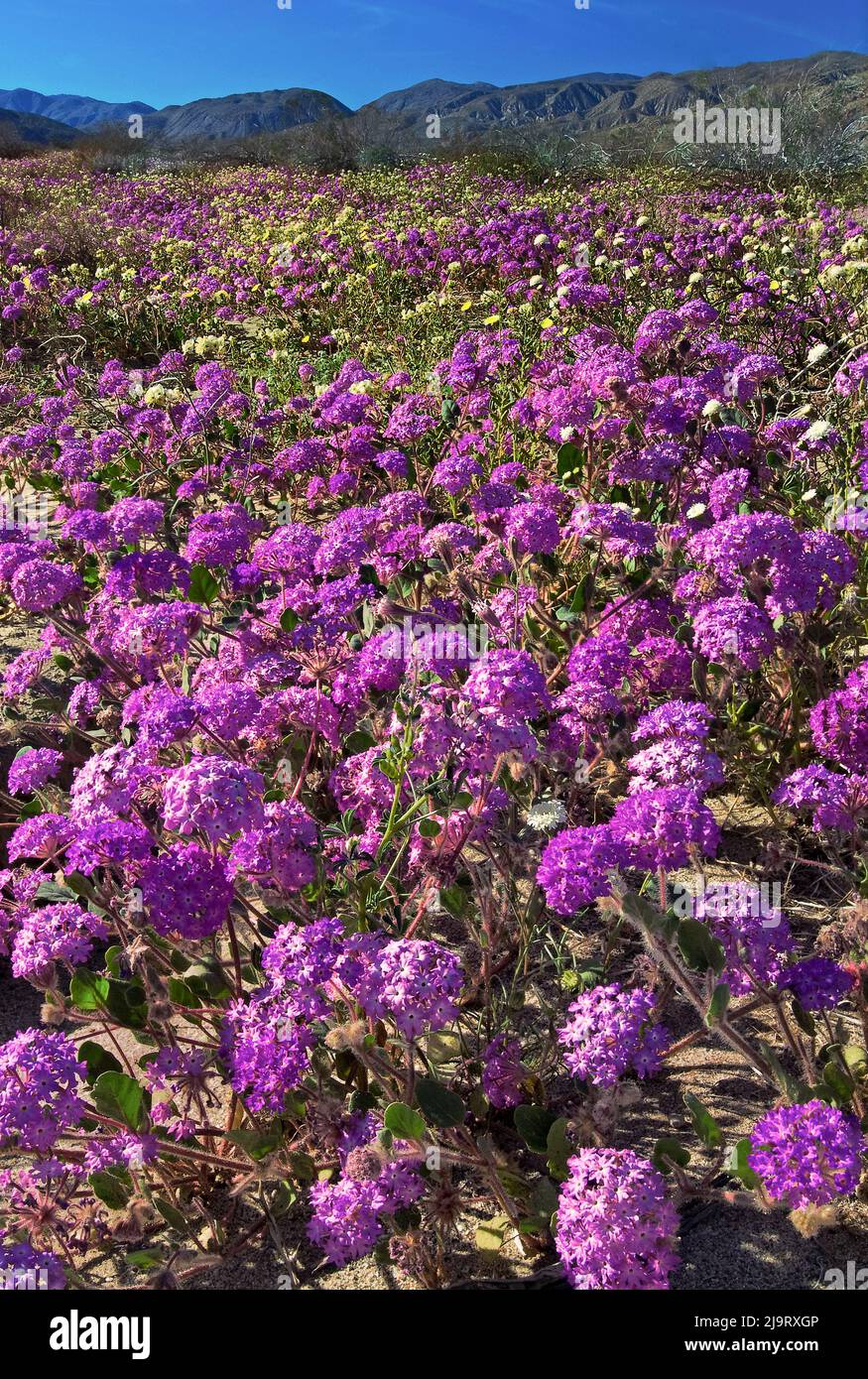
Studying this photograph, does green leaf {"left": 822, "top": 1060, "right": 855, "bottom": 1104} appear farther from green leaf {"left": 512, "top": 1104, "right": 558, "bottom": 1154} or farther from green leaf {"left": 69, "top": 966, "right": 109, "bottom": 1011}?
green leaf {"left": 69, "top": 966, "right": 109, "bottom": 1011}

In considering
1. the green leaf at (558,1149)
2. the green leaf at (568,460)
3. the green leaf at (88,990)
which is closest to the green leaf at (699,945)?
the green leaf at (558,1149)

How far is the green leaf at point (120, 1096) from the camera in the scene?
1950mm

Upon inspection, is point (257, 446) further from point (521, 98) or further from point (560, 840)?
point (521, 98)

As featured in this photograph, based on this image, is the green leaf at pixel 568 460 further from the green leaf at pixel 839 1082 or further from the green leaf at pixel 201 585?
the green leaf at pixel 839 1082

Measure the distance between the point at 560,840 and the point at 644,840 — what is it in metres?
0.17

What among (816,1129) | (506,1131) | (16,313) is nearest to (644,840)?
(816,1129)

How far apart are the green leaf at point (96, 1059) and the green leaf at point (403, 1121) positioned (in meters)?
0.76

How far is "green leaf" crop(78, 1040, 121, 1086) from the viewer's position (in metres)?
2.20

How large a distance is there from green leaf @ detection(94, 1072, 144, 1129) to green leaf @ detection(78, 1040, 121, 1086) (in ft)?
0.72

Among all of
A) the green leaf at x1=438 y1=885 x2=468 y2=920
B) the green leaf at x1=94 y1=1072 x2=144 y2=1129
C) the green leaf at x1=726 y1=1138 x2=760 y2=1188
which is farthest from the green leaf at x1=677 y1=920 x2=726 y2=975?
the green leaf at x1=94 y1=1072 x2=144 y2=1129

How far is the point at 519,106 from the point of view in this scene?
453ft
